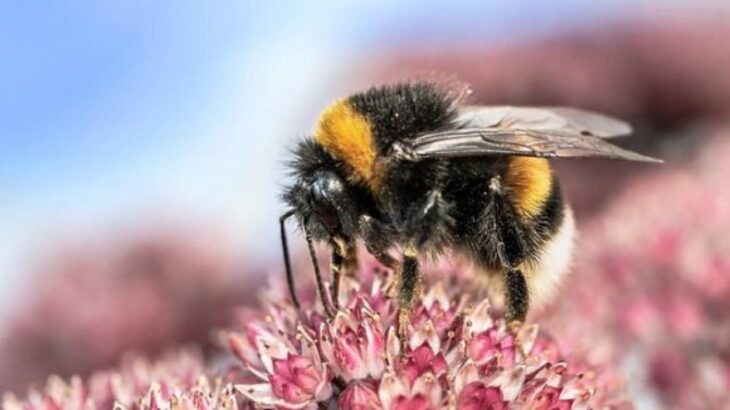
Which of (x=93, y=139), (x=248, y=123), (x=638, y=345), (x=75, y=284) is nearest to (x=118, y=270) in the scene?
→ (x=75, y=284)

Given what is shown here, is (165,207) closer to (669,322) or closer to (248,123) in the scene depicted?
(669,322)

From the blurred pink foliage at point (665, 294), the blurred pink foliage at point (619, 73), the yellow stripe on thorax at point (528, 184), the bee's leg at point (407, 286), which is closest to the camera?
the bee's leg at point (407, 286)

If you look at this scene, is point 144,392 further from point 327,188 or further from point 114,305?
point 114,305

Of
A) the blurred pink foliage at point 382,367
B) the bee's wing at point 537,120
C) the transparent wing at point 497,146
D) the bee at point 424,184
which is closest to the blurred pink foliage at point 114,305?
the blurred pink foliage at point 382,367

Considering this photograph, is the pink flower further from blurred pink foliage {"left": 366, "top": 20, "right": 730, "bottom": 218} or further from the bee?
blurred pink foliage {"left": 366, "top": 20, "right": 730, "bottom": 218}

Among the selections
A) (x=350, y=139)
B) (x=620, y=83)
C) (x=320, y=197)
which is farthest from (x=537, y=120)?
(x=620, y=83)

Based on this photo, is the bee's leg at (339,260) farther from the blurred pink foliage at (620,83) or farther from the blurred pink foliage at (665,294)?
the blurred pink foliage at (620,83)

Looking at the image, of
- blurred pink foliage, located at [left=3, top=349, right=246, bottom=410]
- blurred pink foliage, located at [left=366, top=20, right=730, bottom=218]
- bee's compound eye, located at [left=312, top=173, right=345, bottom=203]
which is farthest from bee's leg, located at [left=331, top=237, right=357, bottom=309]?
blurred pink foliage, located at [left=366, top=20, right=730, bottom=218]
